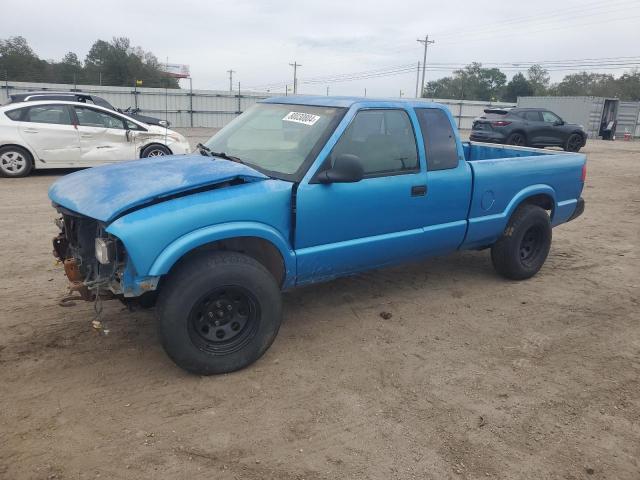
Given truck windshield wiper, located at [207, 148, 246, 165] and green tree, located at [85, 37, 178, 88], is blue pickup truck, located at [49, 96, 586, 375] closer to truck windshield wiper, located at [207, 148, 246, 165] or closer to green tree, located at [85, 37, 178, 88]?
truck windshield wiper, located at [207, 148, 246, 165]

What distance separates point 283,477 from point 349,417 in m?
0.62

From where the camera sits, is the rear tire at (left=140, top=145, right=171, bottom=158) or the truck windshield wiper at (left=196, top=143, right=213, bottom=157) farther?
the rear tire at (left=140, top=145, right=171, bottom=158)

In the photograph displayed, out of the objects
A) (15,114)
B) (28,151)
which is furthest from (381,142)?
Answer: (15,114)

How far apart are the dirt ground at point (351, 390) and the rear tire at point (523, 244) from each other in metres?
0.22

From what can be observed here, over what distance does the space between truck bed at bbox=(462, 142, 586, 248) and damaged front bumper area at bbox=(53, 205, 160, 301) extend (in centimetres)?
309

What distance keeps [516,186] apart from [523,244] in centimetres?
74

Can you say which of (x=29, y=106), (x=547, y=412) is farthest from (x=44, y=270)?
(x=29, y=106)

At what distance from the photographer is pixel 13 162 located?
9945mm

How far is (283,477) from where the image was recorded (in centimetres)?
254

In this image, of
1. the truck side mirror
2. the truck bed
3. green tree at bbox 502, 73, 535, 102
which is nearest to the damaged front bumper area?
the truck side mirror

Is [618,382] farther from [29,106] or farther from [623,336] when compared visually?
[29,106]

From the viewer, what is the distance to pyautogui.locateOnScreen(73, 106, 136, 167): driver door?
10.3 metres

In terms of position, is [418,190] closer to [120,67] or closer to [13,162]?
[13,162]

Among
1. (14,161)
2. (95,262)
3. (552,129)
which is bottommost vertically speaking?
(95,262)
